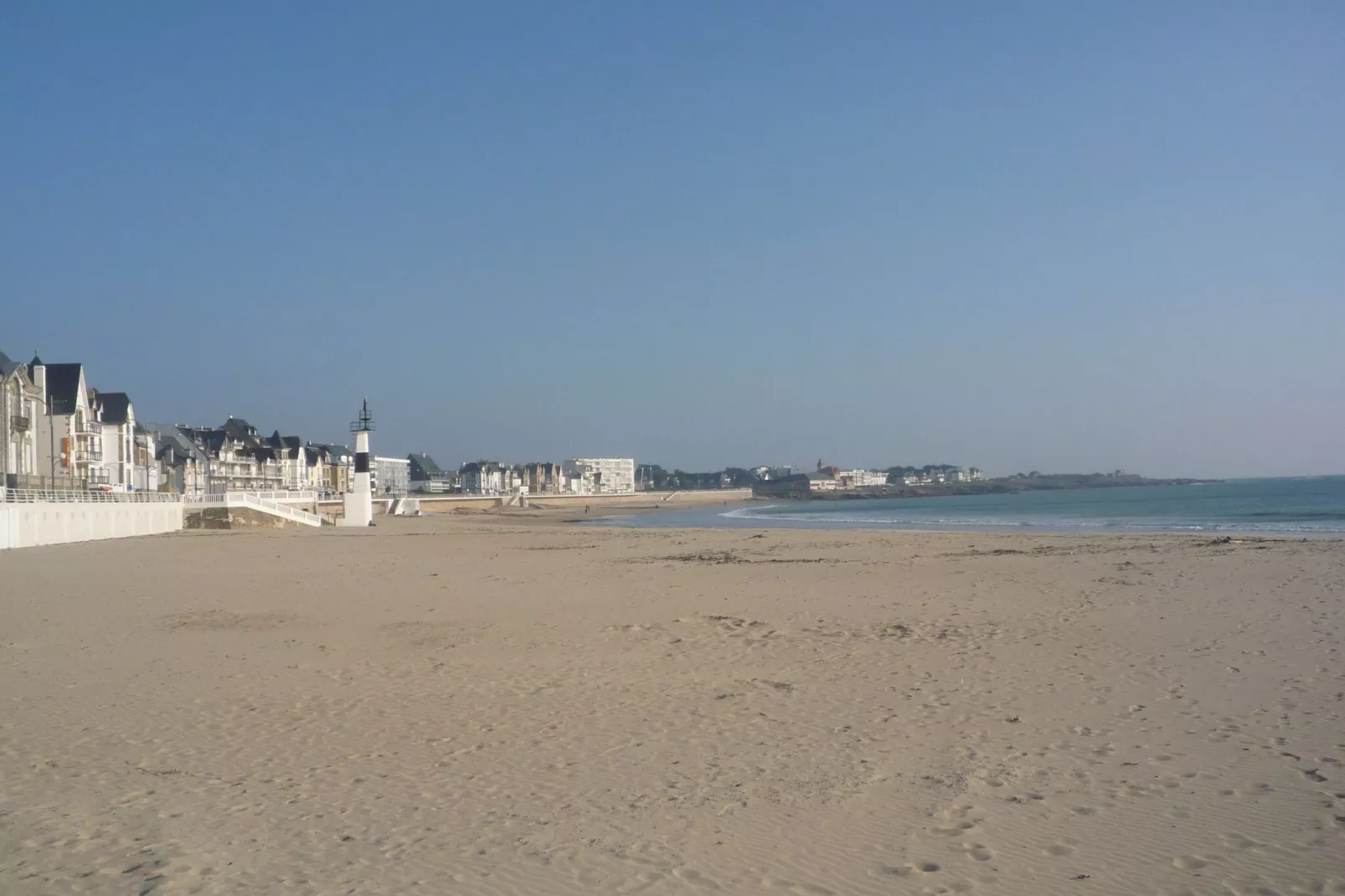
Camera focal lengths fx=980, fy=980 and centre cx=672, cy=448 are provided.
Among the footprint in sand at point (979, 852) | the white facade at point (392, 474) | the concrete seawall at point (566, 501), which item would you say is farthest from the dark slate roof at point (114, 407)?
the white facade at point (392, 474)

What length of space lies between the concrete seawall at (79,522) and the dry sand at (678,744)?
15875 millimetres

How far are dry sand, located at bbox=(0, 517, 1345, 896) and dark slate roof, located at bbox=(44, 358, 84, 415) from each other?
44.3m

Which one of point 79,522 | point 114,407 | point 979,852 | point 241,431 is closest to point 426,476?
point 241,431

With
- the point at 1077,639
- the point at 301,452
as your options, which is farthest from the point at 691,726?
the point at 301,452

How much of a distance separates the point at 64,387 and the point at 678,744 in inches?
2290

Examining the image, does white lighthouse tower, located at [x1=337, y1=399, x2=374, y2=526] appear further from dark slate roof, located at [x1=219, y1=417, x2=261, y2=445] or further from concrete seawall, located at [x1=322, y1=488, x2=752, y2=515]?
dark slate roof, located at [x1=219, y1=417, x2=261, y2=445]

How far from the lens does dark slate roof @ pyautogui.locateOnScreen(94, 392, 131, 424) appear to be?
62.5 metres

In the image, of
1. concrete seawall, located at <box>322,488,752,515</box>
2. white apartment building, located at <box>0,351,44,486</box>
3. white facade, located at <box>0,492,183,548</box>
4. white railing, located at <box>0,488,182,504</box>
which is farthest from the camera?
concrete seawall, located at <box>322,488,752,515</box>

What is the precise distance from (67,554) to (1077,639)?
1015 inches

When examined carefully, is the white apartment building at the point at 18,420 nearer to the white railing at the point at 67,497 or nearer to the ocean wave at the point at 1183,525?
the white railing at the point at 67,497

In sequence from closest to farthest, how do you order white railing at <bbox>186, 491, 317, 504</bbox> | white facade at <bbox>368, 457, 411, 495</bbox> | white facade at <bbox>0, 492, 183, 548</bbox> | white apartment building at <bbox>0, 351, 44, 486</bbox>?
white facade at <bbox>0, 492, 183, 548</bbox>, white apartment building at <bbox>0, 351, 44, 486</bbox>, white railing at <bbox>186, 491, 317, 504</bbox>, white facade at <bbox>368, 457, 411, 495</bbox>

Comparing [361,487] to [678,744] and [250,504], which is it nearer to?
[250,504]

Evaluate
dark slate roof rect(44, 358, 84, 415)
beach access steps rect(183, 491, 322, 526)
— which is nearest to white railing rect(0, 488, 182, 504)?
beach access steps rect(183, 491, 322, 526)

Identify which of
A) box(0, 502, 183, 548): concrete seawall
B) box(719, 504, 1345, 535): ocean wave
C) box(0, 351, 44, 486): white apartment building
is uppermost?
box(0, 351, 44, 486): white apartment building
